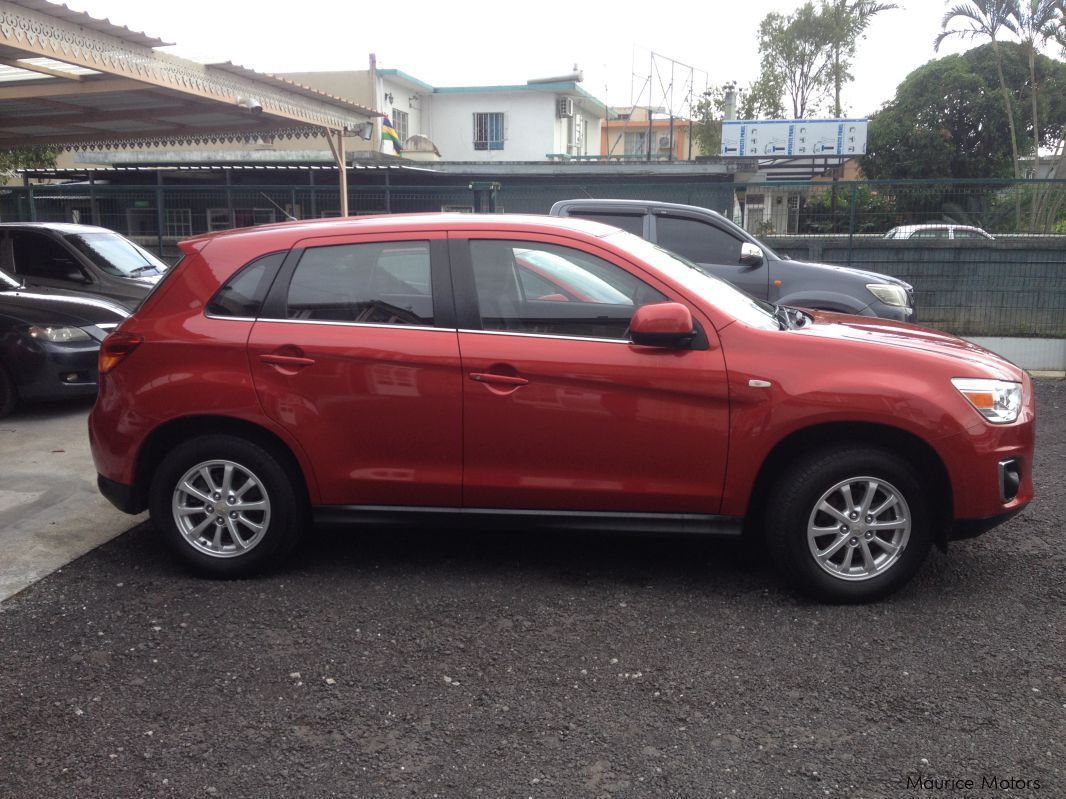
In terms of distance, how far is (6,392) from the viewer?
323 inches

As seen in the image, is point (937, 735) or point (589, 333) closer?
point (937, 735)

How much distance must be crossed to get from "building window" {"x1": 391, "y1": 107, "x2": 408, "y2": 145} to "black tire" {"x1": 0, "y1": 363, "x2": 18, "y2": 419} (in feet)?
96.4

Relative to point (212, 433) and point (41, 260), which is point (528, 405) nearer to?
point (212, 433)

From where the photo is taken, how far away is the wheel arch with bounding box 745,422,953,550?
168 inches

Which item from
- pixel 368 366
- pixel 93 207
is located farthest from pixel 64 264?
pixel 368 366

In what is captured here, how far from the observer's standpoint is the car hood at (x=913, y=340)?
4.36 meters

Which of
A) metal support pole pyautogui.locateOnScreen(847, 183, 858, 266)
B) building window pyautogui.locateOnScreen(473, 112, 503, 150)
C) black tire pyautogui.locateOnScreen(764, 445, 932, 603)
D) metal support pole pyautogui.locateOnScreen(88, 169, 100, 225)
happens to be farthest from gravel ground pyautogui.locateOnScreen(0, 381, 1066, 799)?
building window pyautogui.locateOnScreen(473, 112, 503, 150)

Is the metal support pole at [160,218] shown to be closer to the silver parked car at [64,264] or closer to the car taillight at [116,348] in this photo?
the silver parked car at [64,264]

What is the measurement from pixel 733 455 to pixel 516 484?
1.01 meters

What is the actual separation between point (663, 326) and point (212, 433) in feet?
7.33

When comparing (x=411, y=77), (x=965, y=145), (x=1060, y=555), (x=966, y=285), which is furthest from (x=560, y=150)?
(x=1060, y=555)

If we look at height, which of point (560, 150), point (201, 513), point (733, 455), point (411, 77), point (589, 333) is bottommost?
→ point (201, 513)

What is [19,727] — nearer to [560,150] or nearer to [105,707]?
[105,707]

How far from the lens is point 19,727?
3.40m
